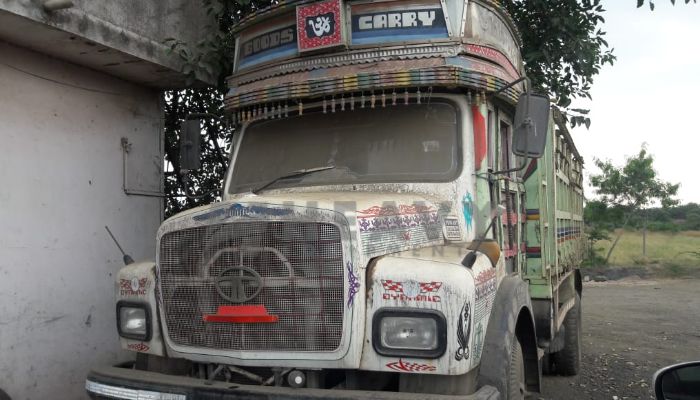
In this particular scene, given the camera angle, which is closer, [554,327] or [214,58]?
[554,327]

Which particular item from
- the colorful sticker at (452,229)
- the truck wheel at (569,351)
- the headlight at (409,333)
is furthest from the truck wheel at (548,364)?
the headlight at (409,333)

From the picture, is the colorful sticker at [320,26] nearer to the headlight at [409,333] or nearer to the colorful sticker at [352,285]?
the colorful sticker at [352,285]

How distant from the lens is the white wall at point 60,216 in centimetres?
515

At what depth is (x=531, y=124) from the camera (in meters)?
3.55

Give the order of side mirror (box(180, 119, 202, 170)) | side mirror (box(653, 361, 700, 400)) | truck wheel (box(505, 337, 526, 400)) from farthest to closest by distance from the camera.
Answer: side mirror (box(180, 119, 202, 170)) < truck wheel (box(505, 337, 526, 400)) < side mirror (box(653, 361, 700, 400))

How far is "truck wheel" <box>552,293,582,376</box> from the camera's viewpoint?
693 cm

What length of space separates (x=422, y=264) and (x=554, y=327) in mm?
3028

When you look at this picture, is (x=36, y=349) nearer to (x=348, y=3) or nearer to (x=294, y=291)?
(x=294, y=291)

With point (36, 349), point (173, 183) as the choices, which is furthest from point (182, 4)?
point (36, 349)

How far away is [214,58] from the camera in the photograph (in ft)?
21.6

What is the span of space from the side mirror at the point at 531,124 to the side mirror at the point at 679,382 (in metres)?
1.50

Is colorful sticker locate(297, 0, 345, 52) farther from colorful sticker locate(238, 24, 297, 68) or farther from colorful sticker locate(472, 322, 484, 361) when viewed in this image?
colorful sticker locate(472, 322, 484, 361)

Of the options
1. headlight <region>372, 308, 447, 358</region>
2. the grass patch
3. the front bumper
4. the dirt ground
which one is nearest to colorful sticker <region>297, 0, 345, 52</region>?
headlight <region>372, 308, 447, 358</region>

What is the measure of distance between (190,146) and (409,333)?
2.58 metres
